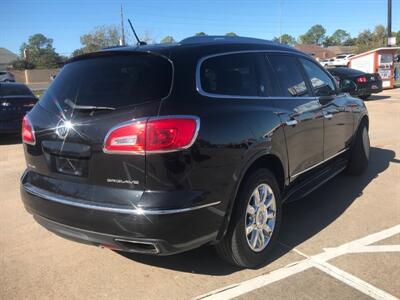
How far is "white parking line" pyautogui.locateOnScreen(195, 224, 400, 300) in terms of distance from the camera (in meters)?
3.41

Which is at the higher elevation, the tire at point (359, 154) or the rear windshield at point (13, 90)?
the rear windshield at point (13, 90)

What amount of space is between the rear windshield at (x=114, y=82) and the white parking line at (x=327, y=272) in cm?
156

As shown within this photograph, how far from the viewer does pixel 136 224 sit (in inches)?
119

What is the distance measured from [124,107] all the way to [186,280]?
1.49m

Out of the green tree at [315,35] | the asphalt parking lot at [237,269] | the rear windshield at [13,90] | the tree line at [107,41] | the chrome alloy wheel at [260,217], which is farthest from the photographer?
the green tree at [315,35]

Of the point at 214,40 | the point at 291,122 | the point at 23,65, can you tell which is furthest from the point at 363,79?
the point at 23,65

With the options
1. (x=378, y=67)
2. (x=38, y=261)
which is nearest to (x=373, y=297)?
(x=38, y=261)

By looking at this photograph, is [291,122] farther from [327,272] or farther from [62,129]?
[62,129]

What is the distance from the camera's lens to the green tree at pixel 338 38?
507 ft

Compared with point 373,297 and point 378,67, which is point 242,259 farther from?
point 378,67

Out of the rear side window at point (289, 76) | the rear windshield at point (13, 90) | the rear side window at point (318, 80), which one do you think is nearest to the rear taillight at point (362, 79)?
the rear windshield at point (13, 90)

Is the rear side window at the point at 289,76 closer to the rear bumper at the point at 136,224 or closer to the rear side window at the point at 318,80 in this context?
the rear side window at the point at 318,80

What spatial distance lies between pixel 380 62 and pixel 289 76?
67.6ft

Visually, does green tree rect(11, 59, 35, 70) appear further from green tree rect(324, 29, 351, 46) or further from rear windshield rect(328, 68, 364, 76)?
green tree rect(324, 29, 351, 46)
